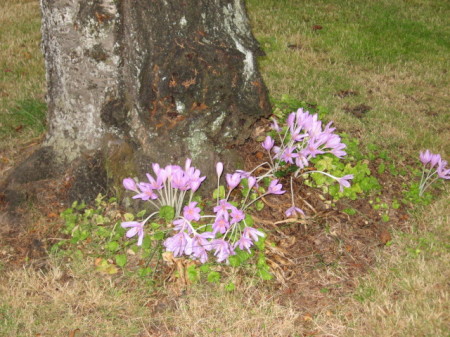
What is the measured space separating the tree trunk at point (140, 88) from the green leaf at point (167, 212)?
397 millimetres

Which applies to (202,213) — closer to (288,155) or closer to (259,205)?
(259,205)

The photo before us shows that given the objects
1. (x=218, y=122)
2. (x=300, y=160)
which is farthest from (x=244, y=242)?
(x=218, y=122)

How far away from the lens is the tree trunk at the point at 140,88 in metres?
3.24

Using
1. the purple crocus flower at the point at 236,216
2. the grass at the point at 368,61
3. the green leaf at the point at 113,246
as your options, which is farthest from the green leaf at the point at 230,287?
the grass at the point at 368,61

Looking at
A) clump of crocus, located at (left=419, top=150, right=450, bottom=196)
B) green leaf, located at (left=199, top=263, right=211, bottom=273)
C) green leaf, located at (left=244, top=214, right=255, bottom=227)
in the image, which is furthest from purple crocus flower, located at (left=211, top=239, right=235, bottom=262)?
clump of crocus, located at (left=419, top=150, right=450, bottom=196)

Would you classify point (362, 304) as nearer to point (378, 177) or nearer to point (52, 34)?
point (378, 177)

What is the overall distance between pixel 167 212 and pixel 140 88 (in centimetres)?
79

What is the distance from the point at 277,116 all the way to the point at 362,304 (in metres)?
1.92

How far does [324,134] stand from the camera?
3.51 m

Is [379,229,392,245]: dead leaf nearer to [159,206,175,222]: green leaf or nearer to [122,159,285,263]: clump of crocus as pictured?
[122,159,285,263]: clump of crocus

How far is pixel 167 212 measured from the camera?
10.7ft

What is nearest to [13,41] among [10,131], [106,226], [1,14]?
[1,14]

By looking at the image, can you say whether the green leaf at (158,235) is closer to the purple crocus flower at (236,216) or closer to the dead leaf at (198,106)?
the purple crocus flower at (236,216)

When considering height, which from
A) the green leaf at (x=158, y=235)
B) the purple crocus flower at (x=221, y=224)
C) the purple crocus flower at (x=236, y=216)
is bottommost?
the green leaf at (x=158, y=235)
